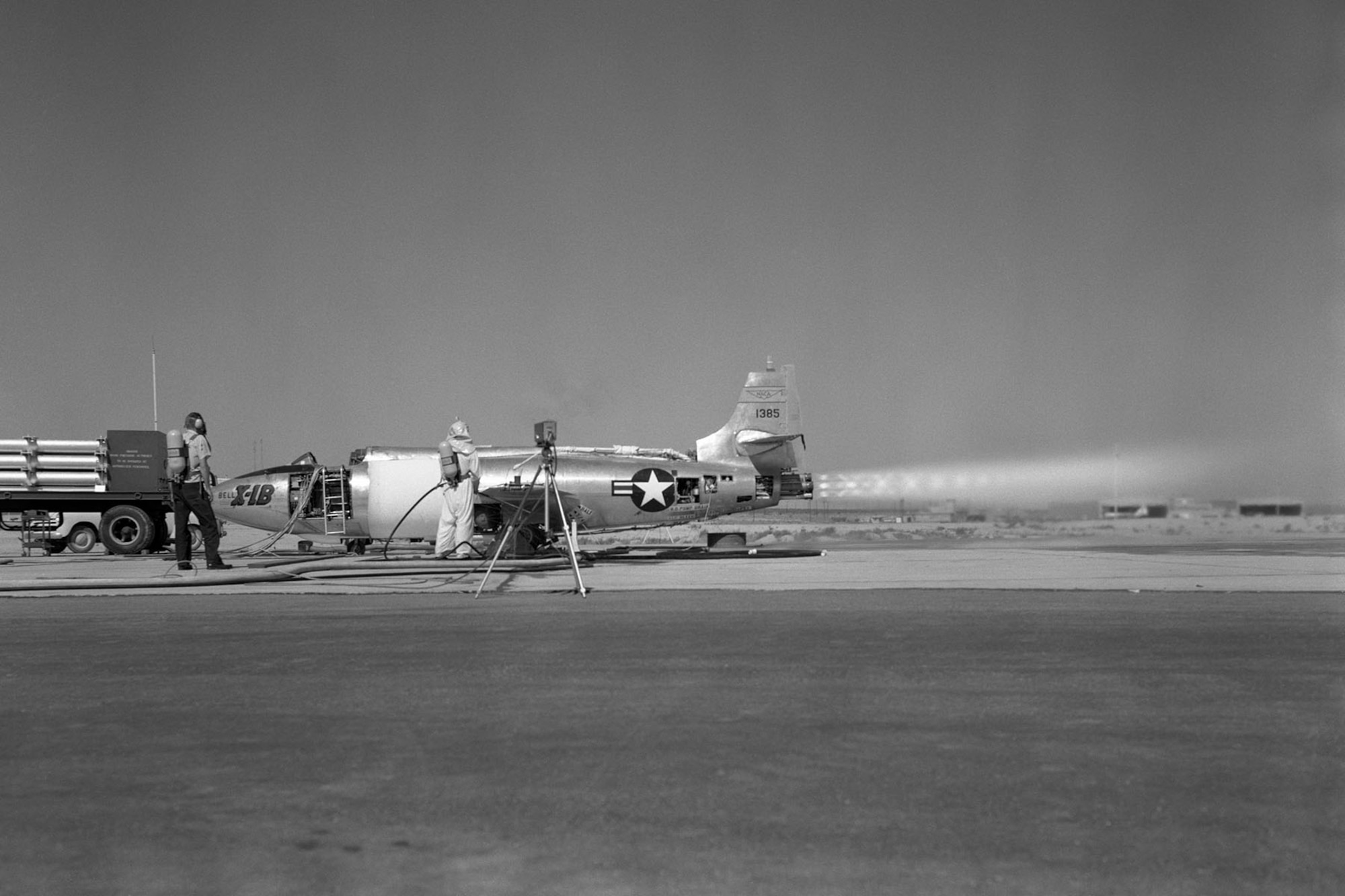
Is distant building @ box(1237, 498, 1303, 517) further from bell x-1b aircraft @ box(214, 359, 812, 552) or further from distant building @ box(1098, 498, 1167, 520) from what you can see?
bell x-1b aircraft @ box(214, 359, 812, 552)

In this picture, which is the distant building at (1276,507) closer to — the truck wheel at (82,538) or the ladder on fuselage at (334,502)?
the ladder on fuselage at (334,502)

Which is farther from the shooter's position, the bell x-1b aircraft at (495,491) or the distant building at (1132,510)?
the bell x-1b aircraft at (495,491)

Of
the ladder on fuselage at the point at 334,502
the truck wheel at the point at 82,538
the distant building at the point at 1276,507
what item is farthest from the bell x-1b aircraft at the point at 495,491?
the distant building at the point at 1276,507

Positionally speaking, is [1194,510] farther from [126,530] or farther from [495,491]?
[126,530]

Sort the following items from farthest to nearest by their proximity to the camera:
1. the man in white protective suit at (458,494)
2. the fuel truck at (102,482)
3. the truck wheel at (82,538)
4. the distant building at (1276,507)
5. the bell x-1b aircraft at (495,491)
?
the truck wheel at (82,538) → the fuel truck at (102,482) → the bell x-1b aircraft at (495,491) → the man in white protective suit at (458,494) → the distant building at (1276,507)

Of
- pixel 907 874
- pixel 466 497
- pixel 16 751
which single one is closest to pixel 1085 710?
pixel 907 874

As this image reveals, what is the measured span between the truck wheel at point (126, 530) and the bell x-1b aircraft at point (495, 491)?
471 cm

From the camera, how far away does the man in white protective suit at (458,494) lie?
17969 mm

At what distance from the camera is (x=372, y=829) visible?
4.03 m

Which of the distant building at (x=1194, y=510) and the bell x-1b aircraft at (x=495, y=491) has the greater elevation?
the bell x-1b aircraft at (x=495, y=491)

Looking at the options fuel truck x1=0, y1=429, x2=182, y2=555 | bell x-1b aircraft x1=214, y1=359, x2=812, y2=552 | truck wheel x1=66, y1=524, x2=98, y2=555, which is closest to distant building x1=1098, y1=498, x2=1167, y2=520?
bell x-1b aircraft x1=214, y1=359, x2=812, y2=552

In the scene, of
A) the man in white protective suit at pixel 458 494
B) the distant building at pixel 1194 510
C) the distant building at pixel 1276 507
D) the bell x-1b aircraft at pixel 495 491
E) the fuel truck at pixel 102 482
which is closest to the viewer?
the distant building at pixel 1276 507

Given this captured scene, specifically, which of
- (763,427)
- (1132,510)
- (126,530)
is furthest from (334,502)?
(1132,510)

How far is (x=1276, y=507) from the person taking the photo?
577 inches
